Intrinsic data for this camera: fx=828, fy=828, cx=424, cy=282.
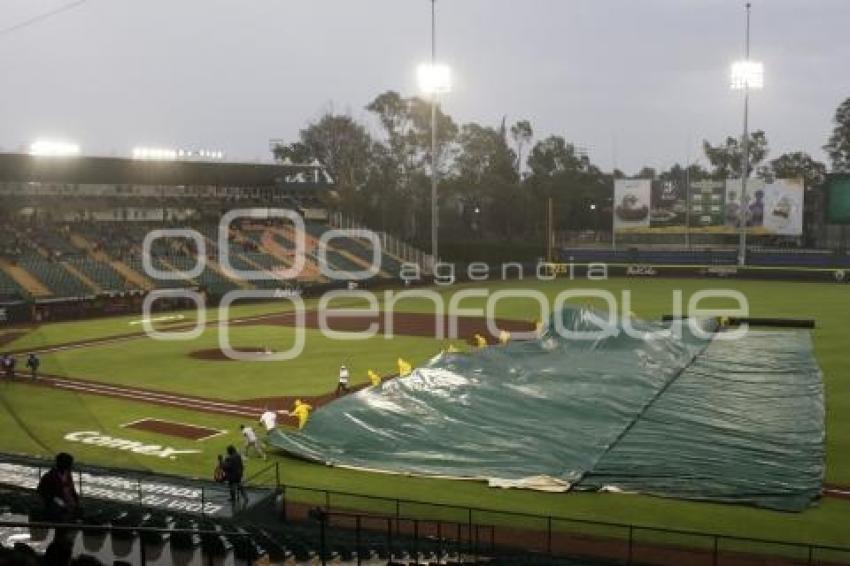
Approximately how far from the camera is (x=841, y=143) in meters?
105

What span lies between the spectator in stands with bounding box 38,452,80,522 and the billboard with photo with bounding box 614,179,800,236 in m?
66.7

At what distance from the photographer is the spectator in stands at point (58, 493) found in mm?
8719

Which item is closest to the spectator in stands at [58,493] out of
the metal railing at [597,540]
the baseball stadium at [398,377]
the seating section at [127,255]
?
the baseball stadium at [398,377]

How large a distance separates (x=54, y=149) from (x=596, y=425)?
4797 cm

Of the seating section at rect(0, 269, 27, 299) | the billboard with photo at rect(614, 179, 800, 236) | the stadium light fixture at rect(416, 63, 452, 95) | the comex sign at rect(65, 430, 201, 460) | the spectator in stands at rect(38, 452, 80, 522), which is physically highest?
the stadium light fixture at rect(416, 63, 452, 95)

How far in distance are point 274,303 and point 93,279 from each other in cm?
1114

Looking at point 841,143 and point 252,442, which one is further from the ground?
point 841,143

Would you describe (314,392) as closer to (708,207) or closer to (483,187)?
(708,207)

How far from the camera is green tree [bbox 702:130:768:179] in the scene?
103500mm

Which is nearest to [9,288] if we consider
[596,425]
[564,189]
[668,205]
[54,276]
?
[54,276]

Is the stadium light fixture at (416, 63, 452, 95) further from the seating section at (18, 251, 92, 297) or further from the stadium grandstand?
the seating section at (18, 251, 92, 297)

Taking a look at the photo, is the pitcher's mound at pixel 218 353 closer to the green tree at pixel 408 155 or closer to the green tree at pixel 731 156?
the green tree at pixel 408 155

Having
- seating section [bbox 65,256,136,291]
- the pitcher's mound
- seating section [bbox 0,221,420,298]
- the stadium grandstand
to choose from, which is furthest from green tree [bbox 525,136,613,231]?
the pitcher's mound

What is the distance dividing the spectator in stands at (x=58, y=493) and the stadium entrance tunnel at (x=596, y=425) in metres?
9.27
